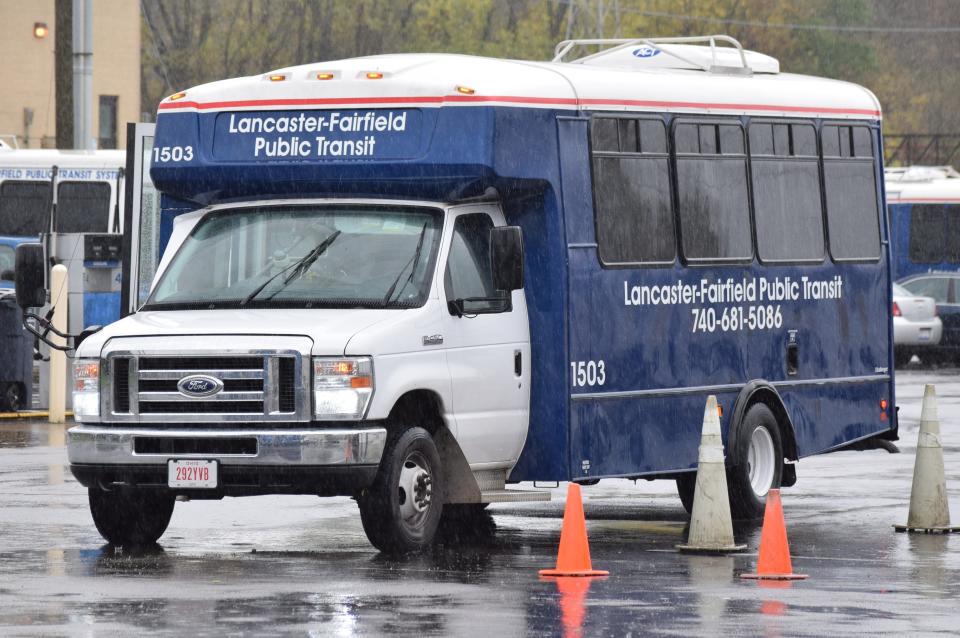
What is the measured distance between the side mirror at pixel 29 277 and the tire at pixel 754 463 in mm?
4645

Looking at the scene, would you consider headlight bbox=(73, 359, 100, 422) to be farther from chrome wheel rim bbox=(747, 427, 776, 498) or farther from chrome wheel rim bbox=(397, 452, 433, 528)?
chrome wheel rim bbox=(747, 427, 776, 498)

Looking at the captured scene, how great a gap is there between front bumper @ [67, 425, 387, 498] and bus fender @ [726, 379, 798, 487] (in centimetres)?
357

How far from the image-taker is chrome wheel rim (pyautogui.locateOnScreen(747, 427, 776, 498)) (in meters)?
15.9

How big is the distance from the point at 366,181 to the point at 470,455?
170 centimetres

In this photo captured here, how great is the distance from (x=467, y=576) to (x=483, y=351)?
1.81 m

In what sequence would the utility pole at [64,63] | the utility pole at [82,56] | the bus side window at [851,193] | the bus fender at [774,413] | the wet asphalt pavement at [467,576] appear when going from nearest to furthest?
1. the wet asphalt pavement at [467,576]
2. the bus fender at [774,413]
3. the bus side window at [851,193]
4. the utility pole at [82,56]
5. the utility pole at [64,63]

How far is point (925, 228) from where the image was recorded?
42.0 metres

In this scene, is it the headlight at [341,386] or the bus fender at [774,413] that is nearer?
the headlight at [341,386]

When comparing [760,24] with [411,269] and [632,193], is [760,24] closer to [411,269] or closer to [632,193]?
[632,193]

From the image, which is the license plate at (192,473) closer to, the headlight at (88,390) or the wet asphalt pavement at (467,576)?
the wet asphalt pavement at (467,576)

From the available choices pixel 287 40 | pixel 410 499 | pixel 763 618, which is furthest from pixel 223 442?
pixel 287 40

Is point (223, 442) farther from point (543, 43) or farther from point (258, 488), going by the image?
point (543, 43)

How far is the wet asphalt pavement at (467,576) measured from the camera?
33.6 ft

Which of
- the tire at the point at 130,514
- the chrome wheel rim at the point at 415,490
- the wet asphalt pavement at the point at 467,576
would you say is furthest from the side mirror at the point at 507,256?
the tire at the point at 130,514
